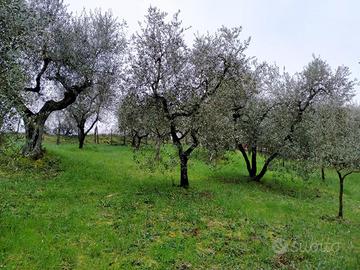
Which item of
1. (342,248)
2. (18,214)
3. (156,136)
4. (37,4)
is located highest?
(37,4)

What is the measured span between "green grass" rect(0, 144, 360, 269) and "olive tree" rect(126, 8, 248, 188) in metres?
5.05

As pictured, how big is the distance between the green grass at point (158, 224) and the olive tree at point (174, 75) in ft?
16.6

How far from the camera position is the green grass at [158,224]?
1491cm

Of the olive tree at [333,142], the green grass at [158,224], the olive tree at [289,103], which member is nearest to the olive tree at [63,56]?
the green grass at [158,224]

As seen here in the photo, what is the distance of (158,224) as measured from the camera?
19.3m

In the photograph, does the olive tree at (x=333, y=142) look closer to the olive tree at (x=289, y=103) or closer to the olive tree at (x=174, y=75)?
the olive tree at (x=289, y=103)

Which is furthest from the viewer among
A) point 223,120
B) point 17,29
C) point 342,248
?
point 223,120

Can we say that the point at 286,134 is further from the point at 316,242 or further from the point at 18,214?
the point at 18,214

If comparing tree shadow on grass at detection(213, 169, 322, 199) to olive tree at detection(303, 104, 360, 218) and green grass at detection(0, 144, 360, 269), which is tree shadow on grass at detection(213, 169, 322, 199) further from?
olive tree at detection(303, 104, 360, 218)

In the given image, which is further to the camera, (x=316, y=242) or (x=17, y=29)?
(x=316, y=242)

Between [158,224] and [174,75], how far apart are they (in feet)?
38.1

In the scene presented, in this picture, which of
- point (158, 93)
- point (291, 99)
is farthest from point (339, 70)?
point (158, 93)

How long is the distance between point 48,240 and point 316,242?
40.3 feet

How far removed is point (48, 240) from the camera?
15531 millimetres
